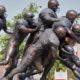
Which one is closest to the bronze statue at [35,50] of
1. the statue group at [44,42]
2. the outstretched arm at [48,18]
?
the statue group at [44,42]

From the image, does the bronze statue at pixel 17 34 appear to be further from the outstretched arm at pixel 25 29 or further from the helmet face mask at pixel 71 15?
the helmet face mask at pixel 71 15

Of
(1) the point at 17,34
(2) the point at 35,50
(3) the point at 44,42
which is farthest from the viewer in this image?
(1) the point at 17,34

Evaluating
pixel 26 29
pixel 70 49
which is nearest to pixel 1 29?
pixel 26 29

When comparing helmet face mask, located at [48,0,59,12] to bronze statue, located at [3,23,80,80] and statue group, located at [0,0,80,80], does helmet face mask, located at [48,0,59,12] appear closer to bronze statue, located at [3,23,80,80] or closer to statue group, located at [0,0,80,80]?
statue group, located at [0,0,80,80]

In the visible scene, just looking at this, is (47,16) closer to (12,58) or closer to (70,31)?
(70,31)

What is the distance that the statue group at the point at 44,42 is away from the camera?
7230 millimetres

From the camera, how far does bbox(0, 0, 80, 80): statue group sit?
7.23 metres

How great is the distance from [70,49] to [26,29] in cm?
95

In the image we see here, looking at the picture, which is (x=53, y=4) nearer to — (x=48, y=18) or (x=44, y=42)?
(x=48, y=18)

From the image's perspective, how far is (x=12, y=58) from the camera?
7.86m

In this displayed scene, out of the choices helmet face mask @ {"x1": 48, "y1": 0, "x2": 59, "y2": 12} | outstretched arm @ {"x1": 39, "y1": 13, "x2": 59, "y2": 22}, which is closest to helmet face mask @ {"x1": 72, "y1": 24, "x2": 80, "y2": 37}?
outstretched arm @ {"x1": 39, "y1": 13, "x2": 59, "y2": 22}

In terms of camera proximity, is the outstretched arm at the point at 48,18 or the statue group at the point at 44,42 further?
the outstretched arm at the point at 48,18

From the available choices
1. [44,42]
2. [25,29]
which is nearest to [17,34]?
[25,29]

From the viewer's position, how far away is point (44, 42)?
7.19 m
